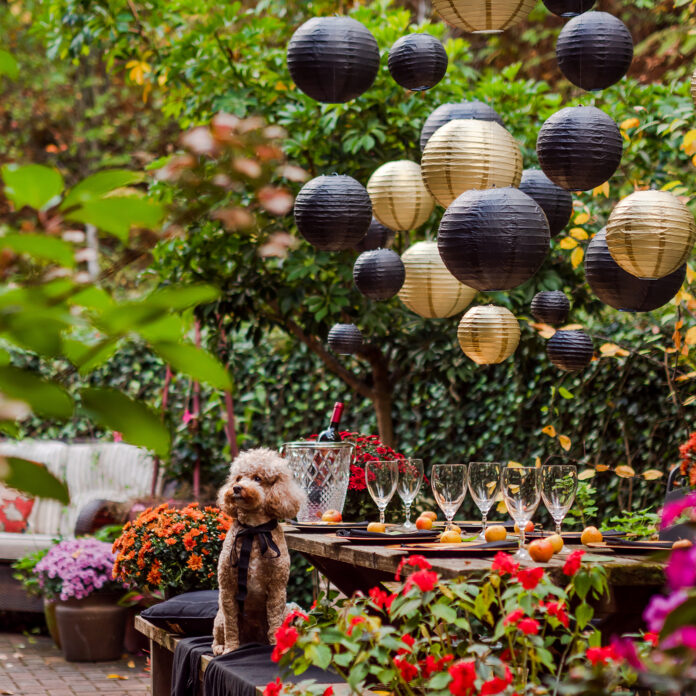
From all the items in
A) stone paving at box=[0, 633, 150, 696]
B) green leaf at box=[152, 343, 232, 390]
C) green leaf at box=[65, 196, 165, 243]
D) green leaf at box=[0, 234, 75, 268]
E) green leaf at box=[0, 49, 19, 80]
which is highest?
green leaf at box=[0, 49, 19, 80]

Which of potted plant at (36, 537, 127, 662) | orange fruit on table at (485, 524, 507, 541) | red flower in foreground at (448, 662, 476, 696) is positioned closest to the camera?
red flower in foreground at (448, 662, 476, 696)

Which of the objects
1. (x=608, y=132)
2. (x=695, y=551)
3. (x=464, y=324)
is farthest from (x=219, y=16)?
(x=695, y=551)

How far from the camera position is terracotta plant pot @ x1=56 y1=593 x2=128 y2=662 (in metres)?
5.46

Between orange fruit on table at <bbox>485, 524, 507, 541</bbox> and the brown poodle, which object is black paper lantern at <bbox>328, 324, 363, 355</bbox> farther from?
orange fruit on table at <bbox>485, 524, 507, 541</bbox>

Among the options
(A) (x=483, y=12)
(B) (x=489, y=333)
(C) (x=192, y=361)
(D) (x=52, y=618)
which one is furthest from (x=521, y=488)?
(D) (x=52, y=618)

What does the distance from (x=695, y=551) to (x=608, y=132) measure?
255 centimetres

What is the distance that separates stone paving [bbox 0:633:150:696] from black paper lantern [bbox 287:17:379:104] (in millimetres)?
3172

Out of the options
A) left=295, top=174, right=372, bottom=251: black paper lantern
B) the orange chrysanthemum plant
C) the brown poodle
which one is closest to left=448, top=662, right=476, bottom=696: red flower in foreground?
the brown poodle

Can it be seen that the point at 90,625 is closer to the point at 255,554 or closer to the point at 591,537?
the point at 255,554

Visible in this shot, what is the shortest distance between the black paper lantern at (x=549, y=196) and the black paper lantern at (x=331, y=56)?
787 mm

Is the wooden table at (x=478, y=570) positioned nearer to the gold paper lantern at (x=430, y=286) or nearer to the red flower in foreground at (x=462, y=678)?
the red flower in foreground at (x=462, y=678)

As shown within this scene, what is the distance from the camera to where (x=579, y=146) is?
3061 millimetres

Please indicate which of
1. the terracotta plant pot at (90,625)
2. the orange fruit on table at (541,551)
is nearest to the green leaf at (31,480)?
the orange fruit on table at (541,551)

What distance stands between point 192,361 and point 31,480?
4.9 inches
